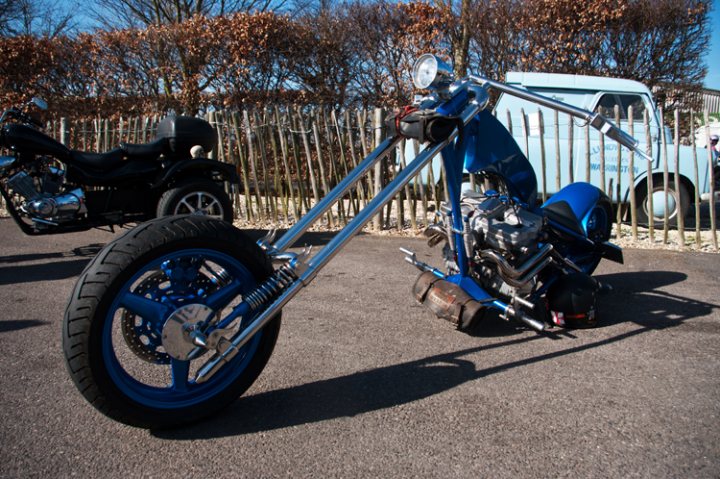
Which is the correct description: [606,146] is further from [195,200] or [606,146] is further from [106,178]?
[106,178]

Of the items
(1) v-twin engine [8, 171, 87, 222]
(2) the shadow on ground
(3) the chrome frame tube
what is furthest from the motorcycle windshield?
(1) v-twin engine [8, 171, 87, 222]

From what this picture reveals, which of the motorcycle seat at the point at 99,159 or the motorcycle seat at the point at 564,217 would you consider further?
the motorcycle seat at the point at 99,159

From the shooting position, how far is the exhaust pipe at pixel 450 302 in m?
3.42

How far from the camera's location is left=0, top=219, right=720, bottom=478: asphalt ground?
7.10 ft

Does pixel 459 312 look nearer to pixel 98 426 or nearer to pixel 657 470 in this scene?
pixel 657 470

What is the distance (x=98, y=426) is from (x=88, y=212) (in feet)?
14.2

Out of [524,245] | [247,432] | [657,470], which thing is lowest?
[657,470]

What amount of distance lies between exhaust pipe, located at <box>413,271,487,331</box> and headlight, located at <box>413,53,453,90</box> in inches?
51.7

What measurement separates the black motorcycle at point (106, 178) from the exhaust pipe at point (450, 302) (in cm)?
331

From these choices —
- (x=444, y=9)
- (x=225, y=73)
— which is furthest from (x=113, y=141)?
(x=444, y=9)

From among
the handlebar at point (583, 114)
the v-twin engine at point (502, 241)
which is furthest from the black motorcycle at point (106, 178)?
the handlebar at point (583, 114)

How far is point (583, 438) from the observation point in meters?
2.38

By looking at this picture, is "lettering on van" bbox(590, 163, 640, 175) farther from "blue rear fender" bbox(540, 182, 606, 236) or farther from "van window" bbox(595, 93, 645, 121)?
"blue rear fender" bbox(540, 182, 606, 236)

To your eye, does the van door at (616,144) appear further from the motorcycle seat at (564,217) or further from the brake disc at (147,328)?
the brake disc at (147,328)
